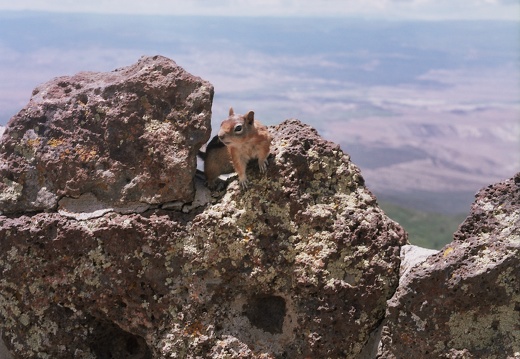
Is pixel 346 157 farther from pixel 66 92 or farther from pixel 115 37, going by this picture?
pixel 115 37

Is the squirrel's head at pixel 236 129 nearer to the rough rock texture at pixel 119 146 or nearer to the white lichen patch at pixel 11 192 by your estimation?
the rough rock texture at pixel 119 146

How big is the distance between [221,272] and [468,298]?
2.23 metres

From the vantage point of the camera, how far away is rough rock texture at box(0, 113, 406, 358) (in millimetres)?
5719

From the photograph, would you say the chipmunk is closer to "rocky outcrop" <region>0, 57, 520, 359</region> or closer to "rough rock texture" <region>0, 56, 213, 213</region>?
"rocky outcrop" <region>0, 57, 520, 359</region>

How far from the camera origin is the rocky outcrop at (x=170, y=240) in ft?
18.9

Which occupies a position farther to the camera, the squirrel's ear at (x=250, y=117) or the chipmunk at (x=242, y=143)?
the squirrel's ear at (x=250, y=117)

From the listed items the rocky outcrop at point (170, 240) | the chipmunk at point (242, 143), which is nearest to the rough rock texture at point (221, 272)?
the rocky outcrop at point (170, 240)

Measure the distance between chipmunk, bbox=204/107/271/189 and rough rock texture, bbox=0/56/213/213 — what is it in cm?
22

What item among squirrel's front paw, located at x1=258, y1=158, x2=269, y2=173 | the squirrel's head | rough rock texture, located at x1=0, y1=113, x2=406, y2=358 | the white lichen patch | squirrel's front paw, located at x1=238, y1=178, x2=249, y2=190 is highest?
the squirrel's head

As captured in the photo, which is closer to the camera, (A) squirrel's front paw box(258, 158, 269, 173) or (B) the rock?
(B) the rock

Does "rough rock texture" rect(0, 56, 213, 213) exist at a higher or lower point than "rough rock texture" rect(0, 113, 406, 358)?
higher

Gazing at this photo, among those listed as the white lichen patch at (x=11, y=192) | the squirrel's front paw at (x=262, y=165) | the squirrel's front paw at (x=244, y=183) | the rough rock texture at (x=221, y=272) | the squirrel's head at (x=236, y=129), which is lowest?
the rough rock texture at (x=221, y=272)

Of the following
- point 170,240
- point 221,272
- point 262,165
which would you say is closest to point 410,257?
point 262,165

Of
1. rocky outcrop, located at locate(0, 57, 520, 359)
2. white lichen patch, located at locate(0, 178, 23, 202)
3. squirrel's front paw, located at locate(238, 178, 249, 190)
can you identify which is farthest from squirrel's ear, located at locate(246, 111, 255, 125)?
white lichen patch, located at locate(0, 178, 23, 202)
